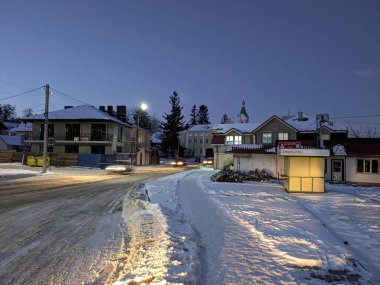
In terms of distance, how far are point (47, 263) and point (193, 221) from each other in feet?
18.4

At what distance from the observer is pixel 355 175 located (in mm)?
31219

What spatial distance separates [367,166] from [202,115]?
100 meters

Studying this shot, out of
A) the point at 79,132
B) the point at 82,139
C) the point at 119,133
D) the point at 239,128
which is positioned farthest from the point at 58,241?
the point at 119,133

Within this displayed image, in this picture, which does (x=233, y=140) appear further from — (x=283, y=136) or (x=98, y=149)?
(x=98, y=149)

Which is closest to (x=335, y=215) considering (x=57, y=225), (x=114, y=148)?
(x=57, y=225)

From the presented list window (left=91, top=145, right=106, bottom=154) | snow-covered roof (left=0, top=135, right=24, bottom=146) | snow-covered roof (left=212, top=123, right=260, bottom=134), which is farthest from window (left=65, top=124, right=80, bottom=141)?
snow-covered roof (left=0, top=135, right=24, bottom=146)

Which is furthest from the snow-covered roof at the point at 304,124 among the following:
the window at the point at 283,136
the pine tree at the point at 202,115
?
the pine tree at the point at 202,115

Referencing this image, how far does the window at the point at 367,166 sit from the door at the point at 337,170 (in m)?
1.41

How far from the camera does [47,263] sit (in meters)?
6.60

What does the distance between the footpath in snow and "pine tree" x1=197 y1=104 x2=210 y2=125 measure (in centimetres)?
11476

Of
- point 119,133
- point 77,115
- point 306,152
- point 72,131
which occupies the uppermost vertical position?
point 77,115

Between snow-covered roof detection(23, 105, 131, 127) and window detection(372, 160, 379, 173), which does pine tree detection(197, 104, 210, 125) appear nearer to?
snow-covered roof detection(23, 105, 131, 127)

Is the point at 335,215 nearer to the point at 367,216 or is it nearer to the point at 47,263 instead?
the point at 367,216

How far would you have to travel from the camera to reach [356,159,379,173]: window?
30688mm
